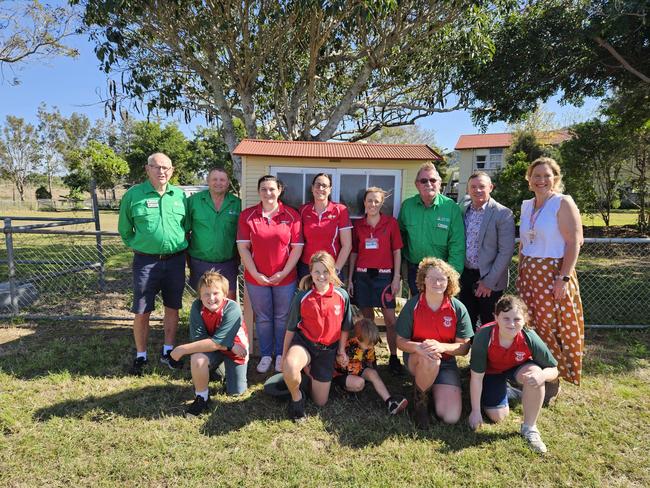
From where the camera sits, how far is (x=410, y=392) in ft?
11.9

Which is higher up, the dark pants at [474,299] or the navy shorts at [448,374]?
the dark pants at [474,299]

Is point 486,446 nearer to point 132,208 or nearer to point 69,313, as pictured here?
point 132,208

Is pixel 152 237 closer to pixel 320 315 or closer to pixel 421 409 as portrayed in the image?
pixel 320 315

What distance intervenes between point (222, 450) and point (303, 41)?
26.8 feet

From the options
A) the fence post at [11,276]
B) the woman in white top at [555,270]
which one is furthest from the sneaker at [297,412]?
the fence post at [11,276]

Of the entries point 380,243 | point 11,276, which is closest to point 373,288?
point 380,243

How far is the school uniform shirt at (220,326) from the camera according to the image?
3285mm

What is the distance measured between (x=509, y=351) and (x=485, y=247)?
38.2 inches

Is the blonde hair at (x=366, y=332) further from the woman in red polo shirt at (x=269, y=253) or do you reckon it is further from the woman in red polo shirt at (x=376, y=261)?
the woman in red polo shirt at (x=269, y=253)

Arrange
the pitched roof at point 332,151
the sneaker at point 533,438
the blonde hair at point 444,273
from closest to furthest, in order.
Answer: the sneaker at point 533,438 → the blonde hair at point 444,273 → the pitched roof at point 332,151

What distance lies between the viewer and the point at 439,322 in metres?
3.16

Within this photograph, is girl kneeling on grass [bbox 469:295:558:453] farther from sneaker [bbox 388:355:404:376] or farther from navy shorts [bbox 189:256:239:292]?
navy shorts [bbox 189:256:239:292]

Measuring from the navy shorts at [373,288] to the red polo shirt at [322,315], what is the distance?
0.65 metres

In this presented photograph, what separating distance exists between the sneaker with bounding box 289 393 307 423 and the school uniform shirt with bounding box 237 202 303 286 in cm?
111
